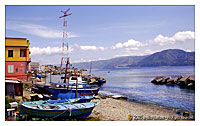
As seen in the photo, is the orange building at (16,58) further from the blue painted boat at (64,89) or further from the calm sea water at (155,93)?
the calm sea water at (155,93)

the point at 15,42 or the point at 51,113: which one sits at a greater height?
the point at 15,42

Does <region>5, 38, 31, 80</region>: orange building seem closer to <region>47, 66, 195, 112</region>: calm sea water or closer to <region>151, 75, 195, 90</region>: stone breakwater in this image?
<region>47, 66, 195, 112</region>: calm sea water

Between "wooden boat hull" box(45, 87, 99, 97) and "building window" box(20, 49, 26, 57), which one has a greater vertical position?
"building window" box(20, 49, 26, 57)

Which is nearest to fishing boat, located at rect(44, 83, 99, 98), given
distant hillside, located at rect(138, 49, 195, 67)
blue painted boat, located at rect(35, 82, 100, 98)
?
blue painted boat, located at rect(35, 82, 100, 98)

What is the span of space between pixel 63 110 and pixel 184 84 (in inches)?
926

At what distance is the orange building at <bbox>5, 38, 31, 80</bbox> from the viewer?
11.8m

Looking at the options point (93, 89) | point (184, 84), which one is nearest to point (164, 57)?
point (184, 84)

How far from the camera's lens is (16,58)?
39.7ft

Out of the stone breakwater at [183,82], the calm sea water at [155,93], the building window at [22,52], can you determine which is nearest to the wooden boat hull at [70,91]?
the building window at [22,52]

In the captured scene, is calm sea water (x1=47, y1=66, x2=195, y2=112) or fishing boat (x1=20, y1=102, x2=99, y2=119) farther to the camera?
calm sea water (x1=47, y1=66, x2=195, y2=112)

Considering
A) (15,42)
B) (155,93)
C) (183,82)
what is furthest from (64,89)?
(183,82)

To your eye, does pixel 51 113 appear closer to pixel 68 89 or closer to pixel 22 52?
pixel 22 52

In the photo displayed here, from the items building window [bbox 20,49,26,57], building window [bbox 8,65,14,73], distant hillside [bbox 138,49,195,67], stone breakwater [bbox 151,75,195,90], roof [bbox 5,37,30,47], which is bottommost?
stone breakwater [bbox 151,75,195,90]
